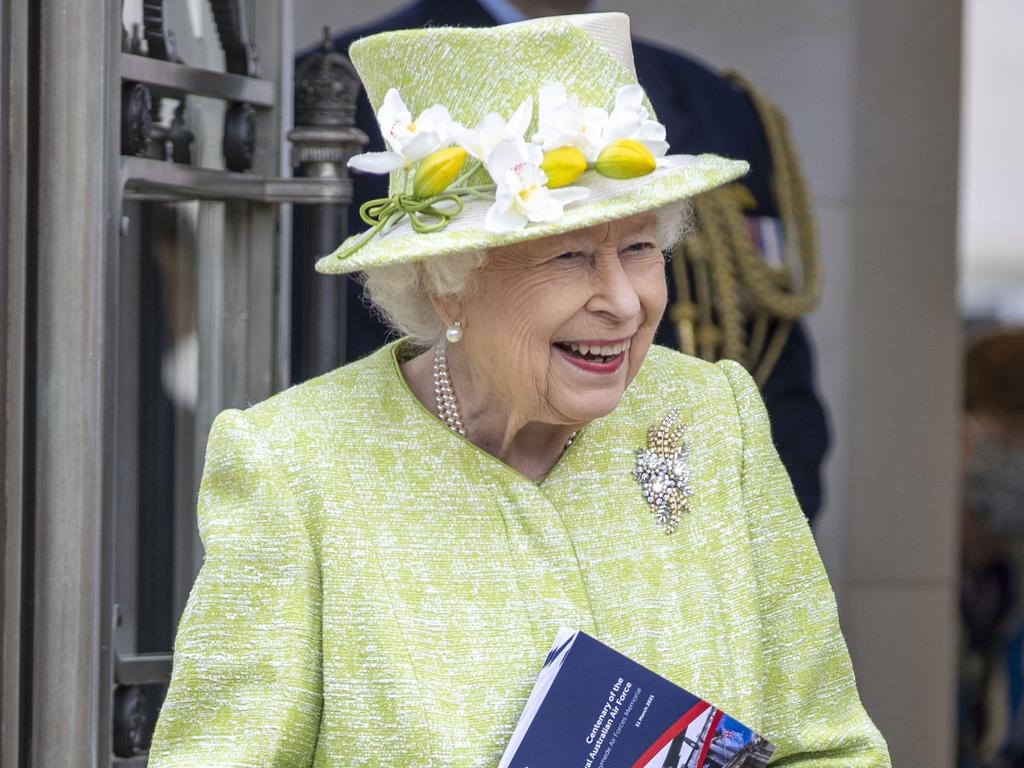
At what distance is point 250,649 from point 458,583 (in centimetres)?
25

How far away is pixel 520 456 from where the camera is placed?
2230 mm

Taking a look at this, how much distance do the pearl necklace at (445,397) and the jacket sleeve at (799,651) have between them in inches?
14.1

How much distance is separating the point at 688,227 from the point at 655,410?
23 centimetres

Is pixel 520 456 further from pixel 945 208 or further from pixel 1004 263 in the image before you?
pixel 1004 263

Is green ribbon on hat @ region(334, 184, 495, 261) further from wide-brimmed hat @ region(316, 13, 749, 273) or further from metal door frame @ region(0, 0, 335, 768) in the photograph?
metal door frame @ region(0, 0, 335, 768)

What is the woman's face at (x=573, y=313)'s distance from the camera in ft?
6.62

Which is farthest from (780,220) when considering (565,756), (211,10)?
(565,756)

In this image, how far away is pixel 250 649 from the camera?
1.99 m

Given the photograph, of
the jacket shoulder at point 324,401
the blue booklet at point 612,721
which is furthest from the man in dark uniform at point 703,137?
the blue booklet at point 612,721

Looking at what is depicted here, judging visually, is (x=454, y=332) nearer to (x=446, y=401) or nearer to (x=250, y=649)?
(x=446, y=401)

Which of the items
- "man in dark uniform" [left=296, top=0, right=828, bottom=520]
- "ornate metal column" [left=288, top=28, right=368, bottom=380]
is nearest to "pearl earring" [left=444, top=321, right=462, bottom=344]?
"ornate metal column" [left=288, top=28, right=368, bottom=380]

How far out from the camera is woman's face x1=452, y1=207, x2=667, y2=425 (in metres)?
2.02

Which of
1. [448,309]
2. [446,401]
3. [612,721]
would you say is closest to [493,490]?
[446,401]

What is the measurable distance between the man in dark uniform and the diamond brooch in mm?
1115
